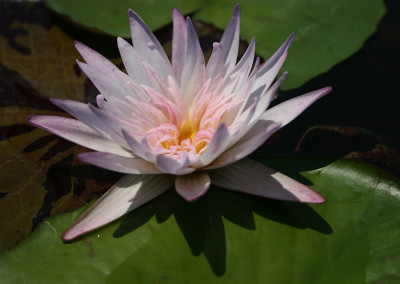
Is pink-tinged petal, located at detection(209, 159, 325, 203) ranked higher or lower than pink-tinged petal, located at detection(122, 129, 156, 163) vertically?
lower

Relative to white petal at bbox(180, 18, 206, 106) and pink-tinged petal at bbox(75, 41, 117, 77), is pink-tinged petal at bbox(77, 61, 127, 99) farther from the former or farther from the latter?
white petal at bbox(180, 18, 206, 106)

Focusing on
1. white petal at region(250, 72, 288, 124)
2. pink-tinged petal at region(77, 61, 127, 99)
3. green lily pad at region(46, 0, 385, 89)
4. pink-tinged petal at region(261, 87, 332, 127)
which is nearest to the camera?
white petal at region(250, 72, 288, 124)

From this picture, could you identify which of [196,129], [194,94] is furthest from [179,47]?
[196,129]

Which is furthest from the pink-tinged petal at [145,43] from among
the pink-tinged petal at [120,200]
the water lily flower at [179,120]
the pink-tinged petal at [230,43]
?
the pink-tinged petal at [120,200]

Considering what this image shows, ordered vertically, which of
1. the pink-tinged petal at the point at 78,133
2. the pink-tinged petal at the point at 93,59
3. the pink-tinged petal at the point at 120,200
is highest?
the pink-tinged petal at the point at 93,59

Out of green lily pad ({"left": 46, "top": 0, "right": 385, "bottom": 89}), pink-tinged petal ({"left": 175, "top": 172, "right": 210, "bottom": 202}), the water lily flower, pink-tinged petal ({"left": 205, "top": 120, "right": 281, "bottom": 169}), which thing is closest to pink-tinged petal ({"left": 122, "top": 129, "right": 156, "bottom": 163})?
the water lily flower

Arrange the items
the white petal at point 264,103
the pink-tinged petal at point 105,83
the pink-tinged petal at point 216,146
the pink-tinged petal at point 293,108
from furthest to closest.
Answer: the pink-tinged petal at point 105,83 → the pink-tinged petal at point 293,108 → the white petal at point 264,103 → the pink-tinged petal at point 216,146

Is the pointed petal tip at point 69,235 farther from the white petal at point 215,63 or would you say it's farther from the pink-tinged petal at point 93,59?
the white petal at point 215,63
